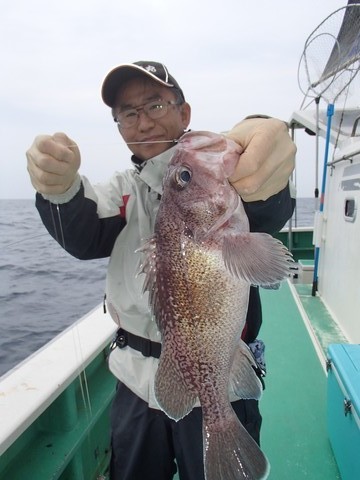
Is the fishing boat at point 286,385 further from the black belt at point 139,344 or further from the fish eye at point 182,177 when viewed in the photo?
the black belt at point 139,344

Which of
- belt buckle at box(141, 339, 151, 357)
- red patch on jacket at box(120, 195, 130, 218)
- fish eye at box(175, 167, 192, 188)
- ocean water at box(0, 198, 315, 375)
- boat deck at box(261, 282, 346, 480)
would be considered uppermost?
fish eye at box(175, 167, 192, 188)

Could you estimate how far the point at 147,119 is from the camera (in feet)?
6.38

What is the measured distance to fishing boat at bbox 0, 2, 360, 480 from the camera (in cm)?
224

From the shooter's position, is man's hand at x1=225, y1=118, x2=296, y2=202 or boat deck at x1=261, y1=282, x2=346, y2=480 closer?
man's hand at x1=225, y1=118, x2=296, y2=202

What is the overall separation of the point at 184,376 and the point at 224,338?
0.22 meters

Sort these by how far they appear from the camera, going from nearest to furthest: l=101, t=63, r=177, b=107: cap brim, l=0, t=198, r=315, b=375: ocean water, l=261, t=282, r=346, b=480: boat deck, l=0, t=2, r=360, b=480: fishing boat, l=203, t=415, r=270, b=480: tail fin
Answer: l=203, t=415, r=270, b=480: tail fin < l=101, t=63, r=177, b=107: cap brim < l=0, t=2, r=360, b=480: fishing boat < l=261, t=282, r=346, b=480: boat deck < l=0, t=198, r=315, b=375: ocean water

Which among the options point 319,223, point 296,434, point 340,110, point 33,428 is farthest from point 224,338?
point 340,110

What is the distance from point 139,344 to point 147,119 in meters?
1.12

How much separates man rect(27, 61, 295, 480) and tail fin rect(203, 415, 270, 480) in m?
0.37

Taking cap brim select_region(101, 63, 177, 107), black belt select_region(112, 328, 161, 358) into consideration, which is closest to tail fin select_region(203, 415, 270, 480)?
black belt select_region(112, 328, 161, 358)

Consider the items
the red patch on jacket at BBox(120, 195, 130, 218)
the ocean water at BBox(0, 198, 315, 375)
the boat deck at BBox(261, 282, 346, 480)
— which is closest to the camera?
the red patch on jacket at BBox(120, 195, 130, 218)

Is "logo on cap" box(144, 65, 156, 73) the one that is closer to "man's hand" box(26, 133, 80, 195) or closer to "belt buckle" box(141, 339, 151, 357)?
"man's hand" box(26, 133, 80, 195)

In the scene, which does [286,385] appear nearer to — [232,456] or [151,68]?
[232,456]

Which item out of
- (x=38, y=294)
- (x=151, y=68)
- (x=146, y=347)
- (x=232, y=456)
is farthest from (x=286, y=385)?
(x=38, y=294)
